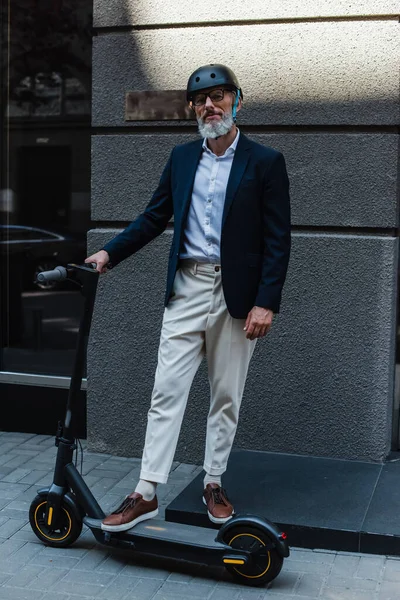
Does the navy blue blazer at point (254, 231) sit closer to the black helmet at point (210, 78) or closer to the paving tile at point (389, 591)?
the black helmet at point (210, 78)

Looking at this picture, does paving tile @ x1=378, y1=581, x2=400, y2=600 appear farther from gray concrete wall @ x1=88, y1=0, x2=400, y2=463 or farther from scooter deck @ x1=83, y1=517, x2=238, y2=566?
gray concrete wall @ x1=88, y1=0, x2=400, y2=463

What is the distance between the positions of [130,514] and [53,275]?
3.72ft

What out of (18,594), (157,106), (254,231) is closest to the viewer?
(18,594)

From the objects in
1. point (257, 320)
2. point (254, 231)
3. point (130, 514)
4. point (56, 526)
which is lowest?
point (56, 526)

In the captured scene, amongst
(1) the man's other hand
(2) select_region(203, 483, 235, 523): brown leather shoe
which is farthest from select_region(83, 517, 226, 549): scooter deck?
(1) the man's other hand

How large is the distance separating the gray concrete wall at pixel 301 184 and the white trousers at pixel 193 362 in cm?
117

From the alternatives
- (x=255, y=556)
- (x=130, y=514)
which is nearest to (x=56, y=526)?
(x=130, y=514)

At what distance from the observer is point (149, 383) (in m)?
5.83

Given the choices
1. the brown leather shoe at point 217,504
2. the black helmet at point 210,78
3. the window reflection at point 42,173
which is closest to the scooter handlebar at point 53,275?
the black helmet at point 210,78

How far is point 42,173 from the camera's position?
21.8ft

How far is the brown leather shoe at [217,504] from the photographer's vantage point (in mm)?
4395

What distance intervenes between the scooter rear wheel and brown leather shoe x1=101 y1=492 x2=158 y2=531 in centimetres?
43

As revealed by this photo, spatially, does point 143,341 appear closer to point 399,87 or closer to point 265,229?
point 265,229

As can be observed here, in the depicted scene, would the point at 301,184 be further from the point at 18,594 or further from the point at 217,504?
the point at 18,594
